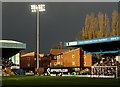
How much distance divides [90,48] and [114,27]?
9.25 m

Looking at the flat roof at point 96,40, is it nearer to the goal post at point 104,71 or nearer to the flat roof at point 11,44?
the goal post at point 104,71

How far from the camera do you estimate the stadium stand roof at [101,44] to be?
44.9m

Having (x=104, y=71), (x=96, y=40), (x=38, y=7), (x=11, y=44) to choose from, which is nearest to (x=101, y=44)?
(x=96, y=40)

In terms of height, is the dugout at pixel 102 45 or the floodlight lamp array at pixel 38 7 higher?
the floodlight lamp array at pixel 38 7

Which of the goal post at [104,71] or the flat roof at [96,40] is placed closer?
the goal post at [104,71]

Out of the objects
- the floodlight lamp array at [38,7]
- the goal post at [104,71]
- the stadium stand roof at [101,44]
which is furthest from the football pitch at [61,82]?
the floodlight lamp array at [38,7]

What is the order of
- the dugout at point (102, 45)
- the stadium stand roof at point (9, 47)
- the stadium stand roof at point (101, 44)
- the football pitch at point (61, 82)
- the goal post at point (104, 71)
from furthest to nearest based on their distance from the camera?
the stadium stand roof at point (9, 47) < the dugout at point (102, 45) < the stadium stand roof at point (101, 44) < the goal post at point (104, 71) < the football pitch at point (61, 82)

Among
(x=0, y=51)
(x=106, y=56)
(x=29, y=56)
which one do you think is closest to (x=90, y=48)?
(x=106, y=56)

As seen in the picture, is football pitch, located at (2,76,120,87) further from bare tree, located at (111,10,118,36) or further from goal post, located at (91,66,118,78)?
bare tree, located at (111,10,118,36)

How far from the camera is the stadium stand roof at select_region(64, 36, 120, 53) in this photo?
1768 inches

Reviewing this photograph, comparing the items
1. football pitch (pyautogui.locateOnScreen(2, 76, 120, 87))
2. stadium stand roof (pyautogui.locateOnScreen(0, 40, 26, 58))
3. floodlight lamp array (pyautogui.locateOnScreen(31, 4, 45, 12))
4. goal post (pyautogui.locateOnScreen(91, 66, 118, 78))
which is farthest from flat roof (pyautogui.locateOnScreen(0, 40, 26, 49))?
football pitch (pyautogui.locateOnScreen(2, 76, 120, 87))

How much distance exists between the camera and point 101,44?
48.6 meters

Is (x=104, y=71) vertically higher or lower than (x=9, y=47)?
lower

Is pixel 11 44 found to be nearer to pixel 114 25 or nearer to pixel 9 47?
pixel 9 47
